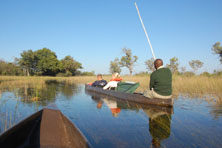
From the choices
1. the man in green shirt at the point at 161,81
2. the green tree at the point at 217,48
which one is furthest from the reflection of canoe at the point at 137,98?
the green tree at the point at 217,48

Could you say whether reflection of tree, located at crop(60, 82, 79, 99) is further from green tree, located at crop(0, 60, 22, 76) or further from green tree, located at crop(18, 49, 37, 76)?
green tree, located at crop(18, 49, 37, 76)

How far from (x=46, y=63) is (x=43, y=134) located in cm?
4776

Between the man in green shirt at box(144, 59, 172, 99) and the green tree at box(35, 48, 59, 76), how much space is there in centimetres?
4490

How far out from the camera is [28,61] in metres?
45.9

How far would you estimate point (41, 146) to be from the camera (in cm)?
221

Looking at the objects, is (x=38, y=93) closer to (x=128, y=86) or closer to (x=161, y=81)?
(x=128, y=86)

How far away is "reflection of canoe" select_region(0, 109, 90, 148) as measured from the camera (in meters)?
2.22

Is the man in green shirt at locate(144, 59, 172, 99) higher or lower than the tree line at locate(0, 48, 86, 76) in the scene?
lower

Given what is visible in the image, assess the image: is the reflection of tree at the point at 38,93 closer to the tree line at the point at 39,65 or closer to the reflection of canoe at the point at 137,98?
the reflection of canoe at the point at 137,98

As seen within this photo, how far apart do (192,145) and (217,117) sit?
247 centimetres

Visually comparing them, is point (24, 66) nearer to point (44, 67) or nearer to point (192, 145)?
point (44, 67)

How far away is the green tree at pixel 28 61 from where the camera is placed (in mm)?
45438

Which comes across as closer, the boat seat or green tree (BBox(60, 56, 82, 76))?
the boat seat

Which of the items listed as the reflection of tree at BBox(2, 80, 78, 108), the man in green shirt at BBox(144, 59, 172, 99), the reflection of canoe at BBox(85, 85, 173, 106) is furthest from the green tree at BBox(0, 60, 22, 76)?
the man in green shirt at BBox(144, 59, 172, 99)
